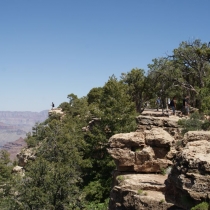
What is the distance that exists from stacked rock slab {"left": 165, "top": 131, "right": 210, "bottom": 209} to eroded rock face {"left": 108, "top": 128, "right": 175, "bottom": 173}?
22.5 feet

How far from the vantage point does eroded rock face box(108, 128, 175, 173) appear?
21.5 metres

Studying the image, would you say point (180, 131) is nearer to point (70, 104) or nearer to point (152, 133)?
point (152, 133)

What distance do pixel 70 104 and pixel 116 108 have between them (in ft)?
129

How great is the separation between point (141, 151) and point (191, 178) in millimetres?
9491

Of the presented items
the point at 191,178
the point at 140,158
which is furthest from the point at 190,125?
the point at 191,178

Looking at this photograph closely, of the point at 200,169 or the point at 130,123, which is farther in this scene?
the point at 130,123

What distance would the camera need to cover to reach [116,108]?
3644 cm

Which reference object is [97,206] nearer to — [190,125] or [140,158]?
[140,158]

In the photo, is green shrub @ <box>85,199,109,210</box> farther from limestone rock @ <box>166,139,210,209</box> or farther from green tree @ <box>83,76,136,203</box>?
limestone rock @ <box>166,139,210,209</box>

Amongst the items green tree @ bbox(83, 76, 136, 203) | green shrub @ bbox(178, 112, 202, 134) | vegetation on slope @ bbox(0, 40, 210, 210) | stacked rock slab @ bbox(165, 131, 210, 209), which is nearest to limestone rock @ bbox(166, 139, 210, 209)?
stacked rock slab @ bbox(165, 131, 210, 209)

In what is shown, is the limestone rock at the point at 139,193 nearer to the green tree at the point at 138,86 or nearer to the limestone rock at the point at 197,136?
the limestone rock at the point at 197,136

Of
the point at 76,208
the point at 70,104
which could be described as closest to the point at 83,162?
the point at 76,208

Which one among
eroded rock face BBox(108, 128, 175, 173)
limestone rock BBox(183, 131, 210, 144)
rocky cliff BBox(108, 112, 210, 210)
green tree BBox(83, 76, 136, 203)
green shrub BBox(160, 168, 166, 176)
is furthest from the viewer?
green tree BBox(83, 76, 136, 203)

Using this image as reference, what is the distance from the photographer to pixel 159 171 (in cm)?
2158
